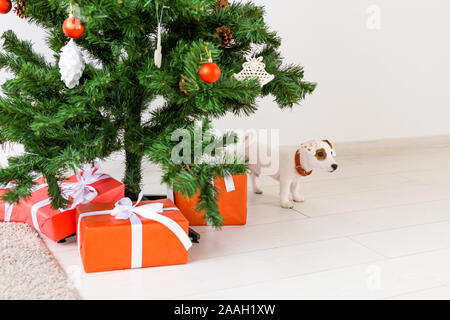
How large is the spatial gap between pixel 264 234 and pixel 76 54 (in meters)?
0.65

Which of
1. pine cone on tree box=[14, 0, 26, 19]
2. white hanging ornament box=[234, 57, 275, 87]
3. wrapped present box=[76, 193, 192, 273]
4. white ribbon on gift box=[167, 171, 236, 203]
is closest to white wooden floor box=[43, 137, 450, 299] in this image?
wrapped present box=[76, 193, 192, 273]

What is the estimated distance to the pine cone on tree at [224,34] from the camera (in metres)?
1.18

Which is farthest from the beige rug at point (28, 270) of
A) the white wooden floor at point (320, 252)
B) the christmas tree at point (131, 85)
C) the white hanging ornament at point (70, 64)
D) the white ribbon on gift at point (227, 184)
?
the white hanging ornament at point (70, 64)

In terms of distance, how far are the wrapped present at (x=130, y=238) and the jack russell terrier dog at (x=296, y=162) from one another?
0.48 metres

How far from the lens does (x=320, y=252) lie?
1.28m

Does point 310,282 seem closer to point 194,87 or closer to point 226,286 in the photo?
point 226,286

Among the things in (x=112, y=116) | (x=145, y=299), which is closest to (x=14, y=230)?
(x=112, y=116)

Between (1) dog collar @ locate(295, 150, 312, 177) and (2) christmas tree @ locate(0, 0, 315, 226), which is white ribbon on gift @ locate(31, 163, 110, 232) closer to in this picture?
(2) christmas tree @ locate(0, 0, 315, 226)

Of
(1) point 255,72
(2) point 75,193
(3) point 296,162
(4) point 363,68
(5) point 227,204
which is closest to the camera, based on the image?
(1) point 255,72

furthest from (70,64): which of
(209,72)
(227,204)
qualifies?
(227,204)

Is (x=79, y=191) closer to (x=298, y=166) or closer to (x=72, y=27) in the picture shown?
(x=72, y=27)

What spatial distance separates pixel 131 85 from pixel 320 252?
1.93ft

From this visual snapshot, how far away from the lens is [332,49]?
87.7 inches
